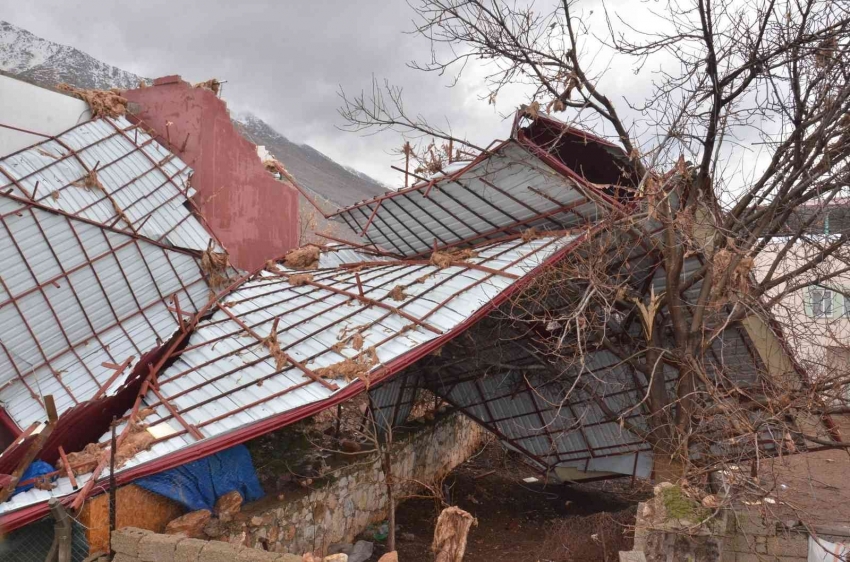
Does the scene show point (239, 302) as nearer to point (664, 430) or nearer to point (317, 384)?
point (317, 384)

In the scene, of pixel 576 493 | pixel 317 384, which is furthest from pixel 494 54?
pixel 576 493

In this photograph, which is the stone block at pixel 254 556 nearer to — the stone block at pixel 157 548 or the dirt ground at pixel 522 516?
the stone block at pixel 157 548

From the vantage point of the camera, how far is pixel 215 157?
11883mm

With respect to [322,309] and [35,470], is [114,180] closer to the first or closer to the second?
[322,309]

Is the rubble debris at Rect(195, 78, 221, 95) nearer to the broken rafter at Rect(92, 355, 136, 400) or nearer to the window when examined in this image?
the broken rafter at Rect(92, 355, 136, 400)

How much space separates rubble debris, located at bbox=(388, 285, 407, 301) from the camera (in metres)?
8.50

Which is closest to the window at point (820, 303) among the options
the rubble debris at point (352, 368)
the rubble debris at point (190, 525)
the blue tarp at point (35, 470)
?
the rubble debris at point (352, 368)

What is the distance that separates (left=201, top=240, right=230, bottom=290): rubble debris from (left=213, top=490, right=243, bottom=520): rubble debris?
4014 mm

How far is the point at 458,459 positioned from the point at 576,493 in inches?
108

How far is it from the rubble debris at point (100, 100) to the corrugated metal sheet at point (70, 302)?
325 cm

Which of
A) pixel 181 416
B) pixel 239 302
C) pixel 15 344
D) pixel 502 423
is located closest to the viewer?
pixel 181 416

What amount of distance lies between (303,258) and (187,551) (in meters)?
6.75

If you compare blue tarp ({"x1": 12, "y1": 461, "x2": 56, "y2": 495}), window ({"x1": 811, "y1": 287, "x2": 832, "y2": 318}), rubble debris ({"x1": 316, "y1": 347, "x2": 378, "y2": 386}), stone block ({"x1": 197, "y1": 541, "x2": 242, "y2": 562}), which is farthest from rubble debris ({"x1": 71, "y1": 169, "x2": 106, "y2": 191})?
window ({"x1": 811, "y1": 287, "x2": 832, "y2": 318})

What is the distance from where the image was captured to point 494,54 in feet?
28.2
